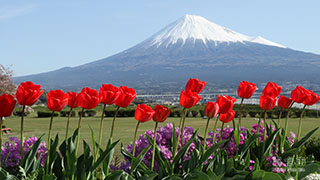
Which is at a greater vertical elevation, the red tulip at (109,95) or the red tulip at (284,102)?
the red tulip at (109,95)

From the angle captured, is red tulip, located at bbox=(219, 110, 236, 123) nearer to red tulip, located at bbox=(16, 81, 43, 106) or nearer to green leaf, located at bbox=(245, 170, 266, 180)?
green leaf, located at bbox=(245, 170, 266, 180)

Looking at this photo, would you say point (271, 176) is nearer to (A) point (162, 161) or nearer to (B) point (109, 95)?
(A) point (162, 161)

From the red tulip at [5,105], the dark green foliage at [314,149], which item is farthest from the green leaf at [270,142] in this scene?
the dark green foliage at [314,149]

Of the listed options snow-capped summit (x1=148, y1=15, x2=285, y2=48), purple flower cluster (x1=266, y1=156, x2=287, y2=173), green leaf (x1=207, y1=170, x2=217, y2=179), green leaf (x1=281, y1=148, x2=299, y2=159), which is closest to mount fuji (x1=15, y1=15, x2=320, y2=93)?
snow-capped summit (x1=148, y1=15, x2=285, y2=48)

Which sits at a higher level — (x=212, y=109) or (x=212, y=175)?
(x=212, y=109)

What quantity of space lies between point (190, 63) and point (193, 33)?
18.5 m

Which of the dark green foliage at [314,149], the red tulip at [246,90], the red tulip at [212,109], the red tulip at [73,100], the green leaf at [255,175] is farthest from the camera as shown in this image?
the dark green foliage at [314,149]

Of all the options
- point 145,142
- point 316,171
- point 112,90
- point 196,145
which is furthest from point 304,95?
point 112,90

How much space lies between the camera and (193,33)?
18112cm

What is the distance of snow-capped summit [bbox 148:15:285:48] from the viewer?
585ft

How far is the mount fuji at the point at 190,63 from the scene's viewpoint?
489 feet

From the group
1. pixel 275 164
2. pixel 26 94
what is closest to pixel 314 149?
pixel 275 164

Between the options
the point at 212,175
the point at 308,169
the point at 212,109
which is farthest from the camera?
the point at 308,169

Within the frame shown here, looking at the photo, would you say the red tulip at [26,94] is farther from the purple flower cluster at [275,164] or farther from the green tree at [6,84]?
the green tree at [6,84]
